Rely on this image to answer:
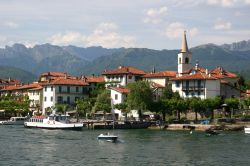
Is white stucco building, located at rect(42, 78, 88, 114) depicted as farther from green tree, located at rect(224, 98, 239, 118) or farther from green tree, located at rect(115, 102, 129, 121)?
green tree, located at rect(224, 98, 239, 118)

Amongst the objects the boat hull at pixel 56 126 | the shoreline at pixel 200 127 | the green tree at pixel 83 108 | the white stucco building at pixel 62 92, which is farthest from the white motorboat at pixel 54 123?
the white stucco building at pixel 62 92

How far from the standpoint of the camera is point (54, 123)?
370 feet

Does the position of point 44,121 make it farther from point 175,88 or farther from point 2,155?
point 2,155

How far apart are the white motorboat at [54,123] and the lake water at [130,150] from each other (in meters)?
17.3

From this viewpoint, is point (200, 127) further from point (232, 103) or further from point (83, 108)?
point (83, 108)

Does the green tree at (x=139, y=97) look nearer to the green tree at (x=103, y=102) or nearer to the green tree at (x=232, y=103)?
the green tree at (x=103, y=102)

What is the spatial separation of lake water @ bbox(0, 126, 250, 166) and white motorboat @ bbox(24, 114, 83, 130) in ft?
56.7

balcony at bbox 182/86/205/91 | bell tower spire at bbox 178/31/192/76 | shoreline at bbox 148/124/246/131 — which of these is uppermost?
bell tower spire at bbox 178/31/192/76

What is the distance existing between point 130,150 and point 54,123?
149 ft

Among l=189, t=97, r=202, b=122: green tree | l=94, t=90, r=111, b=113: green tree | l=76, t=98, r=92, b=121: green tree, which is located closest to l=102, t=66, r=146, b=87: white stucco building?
l=94, t=90, r=111, b=113: green tree

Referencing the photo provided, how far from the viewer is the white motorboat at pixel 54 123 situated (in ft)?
357

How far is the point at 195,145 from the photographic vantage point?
2997 inches

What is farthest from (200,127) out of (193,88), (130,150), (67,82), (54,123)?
(67,82)

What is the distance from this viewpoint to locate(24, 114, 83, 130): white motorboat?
10888 centimetres
